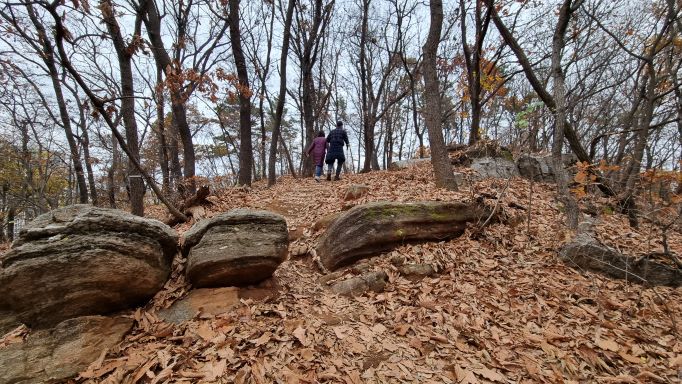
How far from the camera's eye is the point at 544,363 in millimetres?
2672

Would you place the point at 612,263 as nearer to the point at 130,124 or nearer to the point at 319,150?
the point at 319,150

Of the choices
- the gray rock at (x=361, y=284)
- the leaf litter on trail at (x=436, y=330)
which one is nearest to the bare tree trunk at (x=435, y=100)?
the leaf litter on trail at (x=436, y=330)

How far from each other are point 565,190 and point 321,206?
15.7ft

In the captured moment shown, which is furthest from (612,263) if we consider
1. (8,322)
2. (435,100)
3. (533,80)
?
(8,322)

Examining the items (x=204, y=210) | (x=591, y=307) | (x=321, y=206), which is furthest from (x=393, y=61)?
(x=591, y=307)

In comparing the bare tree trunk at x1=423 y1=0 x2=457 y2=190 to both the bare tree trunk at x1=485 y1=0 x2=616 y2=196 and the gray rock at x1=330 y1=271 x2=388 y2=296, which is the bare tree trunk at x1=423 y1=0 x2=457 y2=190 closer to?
the bare tree trunk at x1=485 y1=0 x2=616 y2=196

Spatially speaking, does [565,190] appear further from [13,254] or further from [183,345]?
[13,254]

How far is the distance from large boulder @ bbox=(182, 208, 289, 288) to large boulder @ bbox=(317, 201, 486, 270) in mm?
993

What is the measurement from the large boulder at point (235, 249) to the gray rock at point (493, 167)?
6.99 meters

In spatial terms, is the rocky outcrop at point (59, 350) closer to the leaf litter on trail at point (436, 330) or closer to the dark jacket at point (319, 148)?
the leaf litter on trail at point (436, 330)

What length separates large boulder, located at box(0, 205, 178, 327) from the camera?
2762 millimetres

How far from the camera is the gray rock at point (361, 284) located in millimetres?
3898

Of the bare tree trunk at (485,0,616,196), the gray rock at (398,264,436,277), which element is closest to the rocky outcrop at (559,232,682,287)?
the gray rock at (398,264,436,277)

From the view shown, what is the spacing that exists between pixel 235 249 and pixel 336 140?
25.1ft
